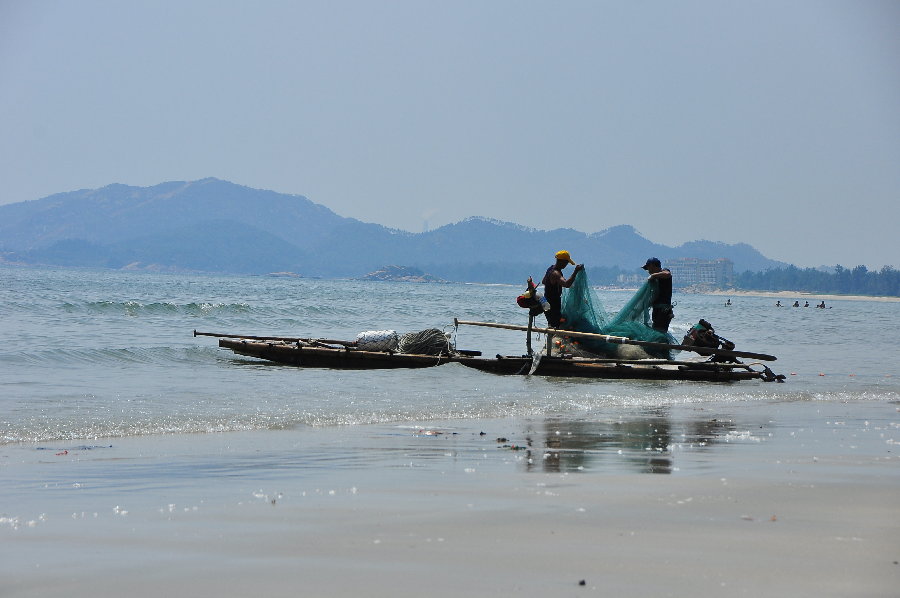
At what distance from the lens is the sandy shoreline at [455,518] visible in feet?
11.1

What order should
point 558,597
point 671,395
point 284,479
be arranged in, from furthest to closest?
point 671,395, point 284,479, point 558,597

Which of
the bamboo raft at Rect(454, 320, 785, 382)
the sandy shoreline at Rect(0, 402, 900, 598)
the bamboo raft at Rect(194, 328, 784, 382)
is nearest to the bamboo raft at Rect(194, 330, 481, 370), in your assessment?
the bamboo raft at Rect(194, 328, 784, 382)

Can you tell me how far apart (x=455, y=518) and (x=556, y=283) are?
386 inches

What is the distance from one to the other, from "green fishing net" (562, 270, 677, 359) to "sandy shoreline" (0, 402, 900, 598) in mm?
6596

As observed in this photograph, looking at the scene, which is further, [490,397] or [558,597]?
[490,397]

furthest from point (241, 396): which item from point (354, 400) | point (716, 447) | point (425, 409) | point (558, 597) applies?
point (558, 597)

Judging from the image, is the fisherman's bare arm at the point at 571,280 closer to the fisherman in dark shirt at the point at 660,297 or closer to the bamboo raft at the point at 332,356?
the fisherman in dark shirt at the point at 660,297

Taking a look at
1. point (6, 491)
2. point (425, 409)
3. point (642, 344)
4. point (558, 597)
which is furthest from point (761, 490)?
point (642, 344)

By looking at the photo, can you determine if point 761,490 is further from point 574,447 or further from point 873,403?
point 873,403

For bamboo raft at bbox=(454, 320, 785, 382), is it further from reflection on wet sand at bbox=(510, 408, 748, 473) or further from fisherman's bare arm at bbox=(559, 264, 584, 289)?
reflection on wet sand at bbox=(510, 408, 748, 473)

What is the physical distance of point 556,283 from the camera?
45.8 feet

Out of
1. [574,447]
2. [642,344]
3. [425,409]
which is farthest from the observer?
[642,344]

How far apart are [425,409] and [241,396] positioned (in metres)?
2.53

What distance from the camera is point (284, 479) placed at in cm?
556
